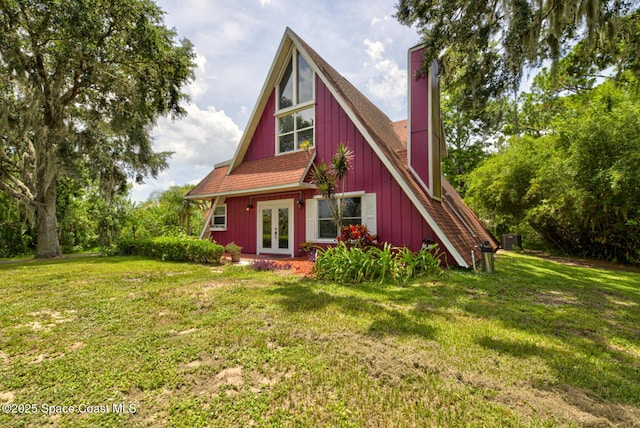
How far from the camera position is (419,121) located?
860 cm

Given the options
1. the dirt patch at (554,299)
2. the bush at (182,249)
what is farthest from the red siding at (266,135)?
the dirt patch at (554,299)

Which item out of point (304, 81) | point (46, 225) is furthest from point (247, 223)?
point (46, 225)

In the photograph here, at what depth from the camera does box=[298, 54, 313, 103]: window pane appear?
10.3m

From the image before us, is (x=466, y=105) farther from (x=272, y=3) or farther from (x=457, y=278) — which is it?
(x=272, y=3)

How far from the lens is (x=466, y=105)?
25.2 ft

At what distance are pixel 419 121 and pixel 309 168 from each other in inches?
151

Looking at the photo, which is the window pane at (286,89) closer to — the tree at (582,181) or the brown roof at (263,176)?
the brown roof at (263,176)

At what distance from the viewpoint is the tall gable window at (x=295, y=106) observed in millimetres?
10242

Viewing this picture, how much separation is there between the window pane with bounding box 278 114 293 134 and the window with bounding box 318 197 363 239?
333cm

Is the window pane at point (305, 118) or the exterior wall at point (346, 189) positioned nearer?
the exterior wall at point (346, 189)

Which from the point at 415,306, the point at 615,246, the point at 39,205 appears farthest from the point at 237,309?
the point at 615,246

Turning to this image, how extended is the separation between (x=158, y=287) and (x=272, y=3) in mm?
8314

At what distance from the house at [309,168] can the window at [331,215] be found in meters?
0.03

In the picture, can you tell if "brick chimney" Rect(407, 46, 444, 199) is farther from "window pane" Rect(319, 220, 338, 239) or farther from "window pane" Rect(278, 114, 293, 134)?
"window pane" Rect(278, 114, 293, 134)
